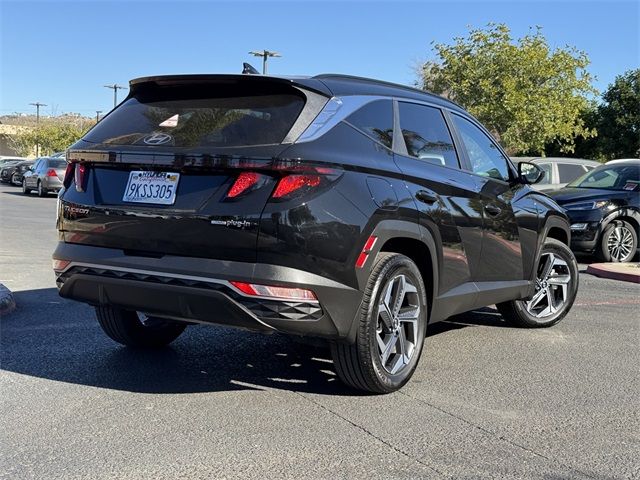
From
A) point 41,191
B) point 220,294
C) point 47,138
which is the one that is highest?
point 47,138

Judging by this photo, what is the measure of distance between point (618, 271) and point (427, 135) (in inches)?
237

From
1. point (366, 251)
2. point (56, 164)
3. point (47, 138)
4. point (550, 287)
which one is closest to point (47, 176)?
point (56, 164)

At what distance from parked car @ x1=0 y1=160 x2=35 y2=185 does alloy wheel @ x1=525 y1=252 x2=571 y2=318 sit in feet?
114

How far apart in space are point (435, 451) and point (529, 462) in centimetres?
45

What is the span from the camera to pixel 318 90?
4145mm

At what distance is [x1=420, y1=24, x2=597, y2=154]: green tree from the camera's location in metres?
27.7

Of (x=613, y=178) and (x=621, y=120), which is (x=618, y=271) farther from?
(x=621, y=120)

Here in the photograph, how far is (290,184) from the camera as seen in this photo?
12.4 ft

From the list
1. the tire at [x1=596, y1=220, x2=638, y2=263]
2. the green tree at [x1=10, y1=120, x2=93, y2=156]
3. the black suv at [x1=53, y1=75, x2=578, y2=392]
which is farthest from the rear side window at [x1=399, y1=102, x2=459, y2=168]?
the green tree at [x1=10, y1=120, x2=93, y2=156]

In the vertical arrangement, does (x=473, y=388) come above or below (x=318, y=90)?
below

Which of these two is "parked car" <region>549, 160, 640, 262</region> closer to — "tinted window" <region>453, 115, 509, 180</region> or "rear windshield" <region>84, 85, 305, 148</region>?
"tinted window" <region>453, 115, 509, 180</region>

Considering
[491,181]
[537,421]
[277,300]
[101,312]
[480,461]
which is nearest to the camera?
[480,461]

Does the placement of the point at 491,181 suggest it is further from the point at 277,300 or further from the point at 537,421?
the point at 277,300

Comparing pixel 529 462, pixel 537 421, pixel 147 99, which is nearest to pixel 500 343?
pixel 537 421
